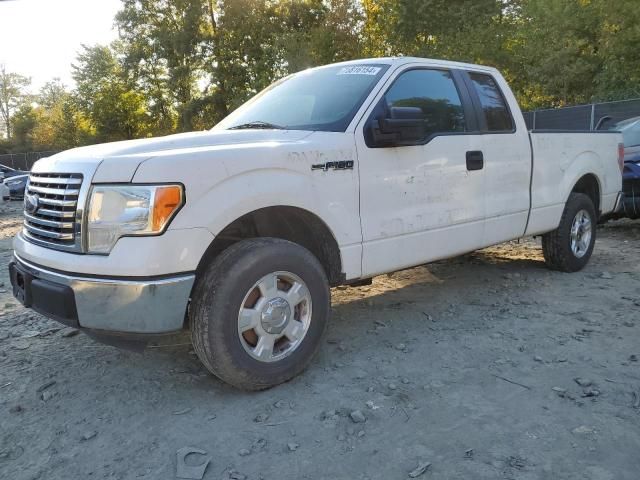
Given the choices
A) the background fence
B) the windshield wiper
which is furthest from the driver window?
the background fence

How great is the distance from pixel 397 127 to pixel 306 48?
76.6 ft

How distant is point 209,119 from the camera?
3428 cm

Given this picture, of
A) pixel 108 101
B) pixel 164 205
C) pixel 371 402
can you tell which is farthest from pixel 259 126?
pixel 108 101

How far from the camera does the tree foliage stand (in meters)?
24.1

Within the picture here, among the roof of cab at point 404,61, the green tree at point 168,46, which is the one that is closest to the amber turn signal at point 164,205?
the roof of cab at point 404,61

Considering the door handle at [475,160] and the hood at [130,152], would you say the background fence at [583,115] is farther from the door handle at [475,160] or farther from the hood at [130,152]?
the hood at [130,152]

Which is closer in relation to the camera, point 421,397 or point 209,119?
point 421,397

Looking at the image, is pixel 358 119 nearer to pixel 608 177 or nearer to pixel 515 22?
pixel 608 177

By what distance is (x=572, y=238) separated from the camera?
18.0 feet

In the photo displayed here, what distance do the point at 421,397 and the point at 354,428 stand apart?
0.49m

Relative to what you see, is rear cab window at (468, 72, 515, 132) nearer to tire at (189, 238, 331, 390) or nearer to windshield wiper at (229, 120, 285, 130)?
windshield wiper at (229, 120, 285, 130)

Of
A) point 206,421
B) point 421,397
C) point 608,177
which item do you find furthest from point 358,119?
point 608,177

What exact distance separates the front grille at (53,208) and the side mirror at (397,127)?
5.85 feet

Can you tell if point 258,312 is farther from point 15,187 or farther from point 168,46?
point 168,46
